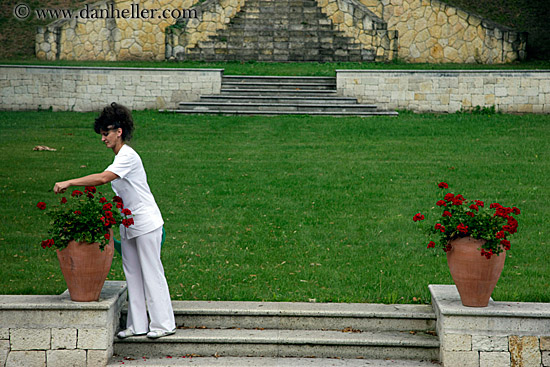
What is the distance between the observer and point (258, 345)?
6.68 m

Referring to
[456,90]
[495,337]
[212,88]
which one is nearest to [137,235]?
[495,337]

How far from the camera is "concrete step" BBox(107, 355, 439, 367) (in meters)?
6.46

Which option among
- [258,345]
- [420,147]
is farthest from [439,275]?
[420,147]

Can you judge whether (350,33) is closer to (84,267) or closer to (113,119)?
(113,119)

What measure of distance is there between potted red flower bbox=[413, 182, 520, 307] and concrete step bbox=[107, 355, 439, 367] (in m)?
0.80

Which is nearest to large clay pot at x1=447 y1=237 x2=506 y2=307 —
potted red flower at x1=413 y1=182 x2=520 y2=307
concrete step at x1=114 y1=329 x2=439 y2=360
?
potted red flower at x1=413 y1=182 x2=520 y2=307

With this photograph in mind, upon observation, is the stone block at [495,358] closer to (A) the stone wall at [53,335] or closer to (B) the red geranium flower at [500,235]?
(B) the red geranium flower at [500,235]

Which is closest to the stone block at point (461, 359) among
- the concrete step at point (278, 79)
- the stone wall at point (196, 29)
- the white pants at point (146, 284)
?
the white pants at point (146, 284)

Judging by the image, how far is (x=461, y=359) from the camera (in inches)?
254

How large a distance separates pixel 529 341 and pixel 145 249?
3.51m

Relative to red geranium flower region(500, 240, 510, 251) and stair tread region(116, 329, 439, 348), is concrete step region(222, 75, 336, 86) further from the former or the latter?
red geranium flower region(500, 240, 510, 251)

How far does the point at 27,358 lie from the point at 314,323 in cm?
265

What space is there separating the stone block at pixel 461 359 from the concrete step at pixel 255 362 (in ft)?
0.56

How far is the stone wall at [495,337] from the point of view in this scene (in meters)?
6.38
